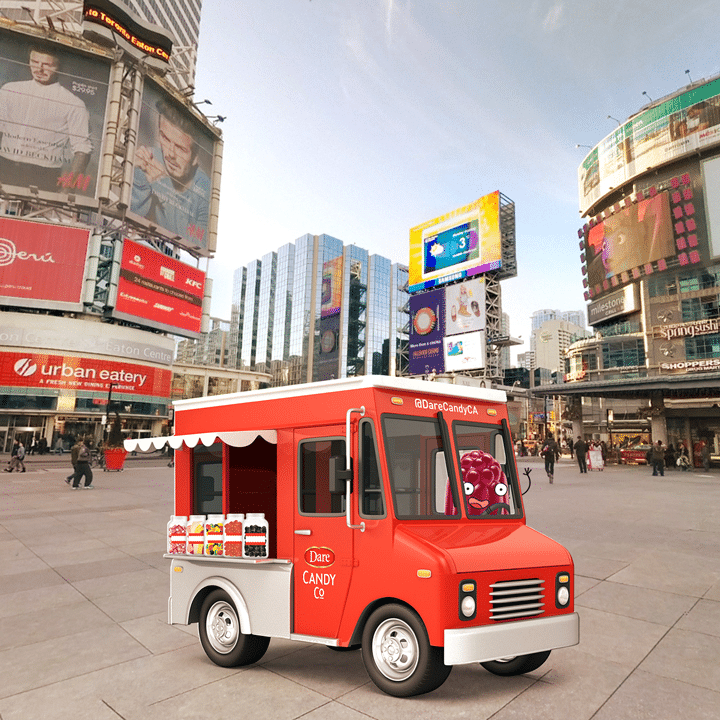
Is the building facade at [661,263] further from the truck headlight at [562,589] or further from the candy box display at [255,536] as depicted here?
the candy box display at [255,536]

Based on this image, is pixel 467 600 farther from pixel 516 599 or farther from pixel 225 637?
pixel 225 637

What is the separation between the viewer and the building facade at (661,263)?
150 ft

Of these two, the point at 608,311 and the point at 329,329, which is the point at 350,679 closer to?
the point at 608,311

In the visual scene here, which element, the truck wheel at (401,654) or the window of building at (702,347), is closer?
the truck wheel at (401,654)

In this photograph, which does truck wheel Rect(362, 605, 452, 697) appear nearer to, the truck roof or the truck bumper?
the truck bumper

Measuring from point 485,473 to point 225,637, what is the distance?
2.72 meters

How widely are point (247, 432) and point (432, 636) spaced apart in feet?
7.27

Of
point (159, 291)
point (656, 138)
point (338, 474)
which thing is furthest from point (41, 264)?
point (656, 138)

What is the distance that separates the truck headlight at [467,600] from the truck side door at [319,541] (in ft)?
2.94

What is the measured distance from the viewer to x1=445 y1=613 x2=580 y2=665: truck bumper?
341 centimetres

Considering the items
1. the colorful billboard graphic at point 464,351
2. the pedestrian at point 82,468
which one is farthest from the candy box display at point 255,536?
the colorful billboard graphic at point 464,351

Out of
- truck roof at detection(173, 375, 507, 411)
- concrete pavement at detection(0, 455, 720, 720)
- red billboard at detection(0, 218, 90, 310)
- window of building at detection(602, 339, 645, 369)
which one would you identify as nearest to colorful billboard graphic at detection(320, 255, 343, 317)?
window of building at detection(602, 339, 645, 369)

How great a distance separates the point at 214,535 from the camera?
4.78 meters

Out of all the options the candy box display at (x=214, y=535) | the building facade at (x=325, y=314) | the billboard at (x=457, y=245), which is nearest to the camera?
the candy box display at (x=214, y=535)
